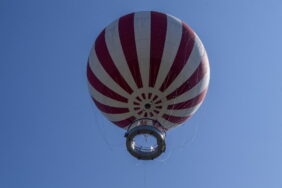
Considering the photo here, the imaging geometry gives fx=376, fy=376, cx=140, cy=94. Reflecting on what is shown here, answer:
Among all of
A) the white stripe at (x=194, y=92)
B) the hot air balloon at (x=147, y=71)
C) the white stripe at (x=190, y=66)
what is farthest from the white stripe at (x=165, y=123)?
the white stripe at (x=190, y=66)

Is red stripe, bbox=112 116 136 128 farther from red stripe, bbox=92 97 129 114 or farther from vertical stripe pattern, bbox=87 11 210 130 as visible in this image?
red stripe, bbox=92 97 129 114

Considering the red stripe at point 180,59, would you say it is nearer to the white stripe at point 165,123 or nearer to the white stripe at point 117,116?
the white stripe at point 165,123

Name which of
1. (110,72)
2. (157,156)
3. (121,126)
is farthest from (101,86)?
(157,156)

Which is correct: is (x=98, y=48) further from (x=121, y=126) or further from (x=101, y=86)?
(x=121, y=126)

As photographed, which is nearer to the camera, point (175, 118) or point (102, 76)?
point (102, 76)

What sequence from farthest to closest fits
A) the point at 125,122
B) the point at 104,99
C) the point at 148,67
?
the point at 125,122
the point at 104,99
the point at 148,67

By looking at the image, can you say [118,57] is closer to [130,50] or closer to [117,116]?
[130,50]

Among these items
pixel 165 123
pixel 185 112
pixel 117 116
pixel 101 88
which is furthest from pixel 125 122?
pixel 185 112

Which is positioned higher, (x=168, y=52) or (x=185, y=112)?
(x=168, y=52)
